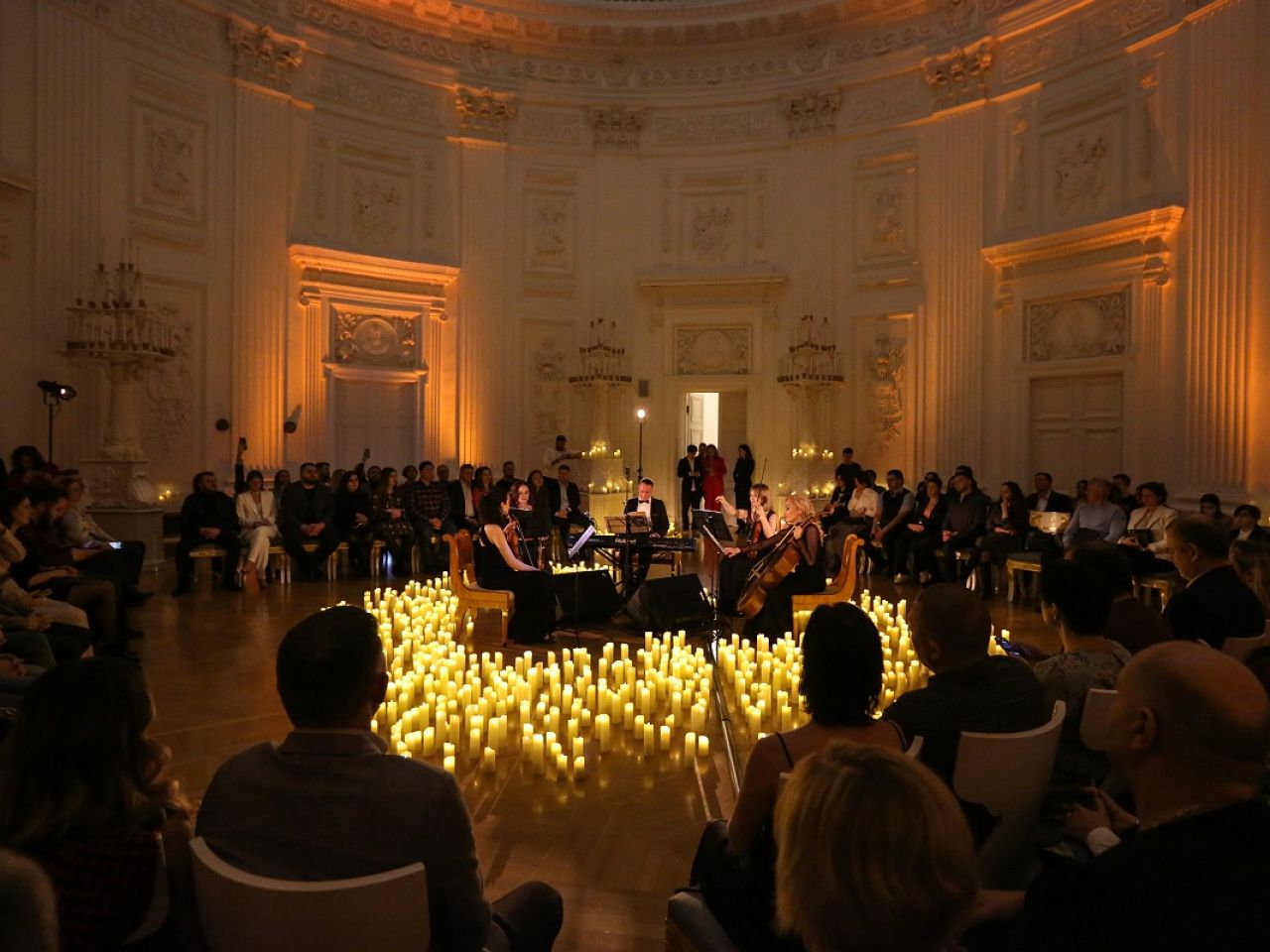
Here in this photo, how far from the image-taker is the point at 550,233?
51.5 ft

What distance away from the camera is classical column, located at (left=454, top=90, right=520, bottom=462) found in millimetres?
15125

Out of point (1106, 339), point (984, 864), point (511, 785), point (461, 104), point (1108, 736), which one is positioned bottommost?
point (511, 785)

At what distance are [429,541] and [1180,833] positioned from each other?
10921 mm

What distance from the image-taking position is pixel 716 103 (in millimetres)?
15484

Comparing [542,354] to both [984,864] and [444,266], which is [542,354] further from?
[984,864]

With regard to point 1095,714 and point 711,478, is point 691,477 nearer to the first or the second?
point 711,478

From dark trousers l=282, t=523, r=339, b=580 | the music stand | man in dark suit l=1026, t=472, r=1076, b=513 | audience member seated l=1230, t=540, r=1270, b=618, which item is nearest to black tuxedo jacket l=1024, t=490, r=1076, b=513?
man in dark suit l=1026, t=472, r=1076, b=513

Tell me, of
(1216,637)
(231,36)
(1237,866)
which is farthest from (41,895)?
(231,36)

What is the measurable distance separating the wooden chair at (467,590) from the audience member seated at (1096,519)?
5.94 meters

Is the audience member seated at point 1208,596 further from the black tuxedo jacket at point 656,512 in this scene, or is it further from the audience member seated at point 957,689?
the black tuxedo jacket at point 656,512

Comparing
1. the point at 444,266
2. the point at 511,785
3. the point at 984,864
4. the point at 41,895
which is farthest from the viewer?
the point at 444,266

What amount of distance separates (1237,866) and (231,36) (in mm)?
15027

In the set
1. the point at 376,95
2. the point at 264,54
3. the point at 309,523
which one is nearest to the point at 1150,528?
the point at 309,523

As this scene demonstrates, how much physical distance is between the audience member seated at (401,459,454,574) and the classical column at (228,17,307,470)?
9.53 feet
